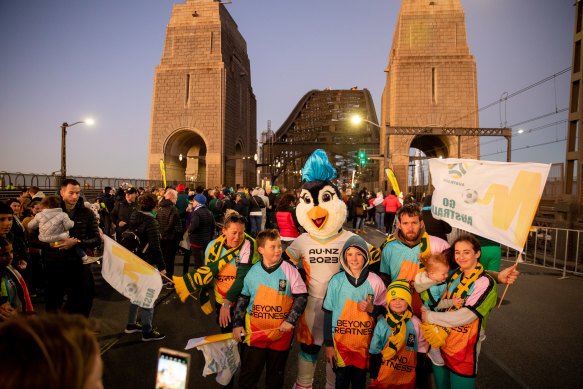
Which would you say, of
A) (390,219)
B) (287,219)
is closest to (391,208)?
(390,219)

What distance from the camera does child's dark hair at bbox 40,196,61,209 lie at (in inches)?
136

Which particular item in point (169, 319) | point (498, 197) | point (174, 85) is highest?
point (174, 85)

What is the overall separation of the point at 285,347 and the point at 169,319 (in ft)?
9.36

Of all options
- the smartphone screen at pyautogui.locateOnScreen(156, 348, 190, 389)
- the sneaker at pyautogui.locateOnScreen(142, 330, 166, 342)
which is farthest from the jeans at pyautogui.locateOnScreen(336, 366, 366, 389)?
the sneaker at pyautogui.locateOnScreen(142, 330, 166, 342)

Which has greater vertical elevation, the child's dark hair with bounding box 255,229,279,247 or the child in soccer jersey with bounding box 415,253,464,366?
the child's dark hair with bounding box 255,229,279,247

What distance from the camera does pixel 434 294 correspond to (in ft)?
8.87

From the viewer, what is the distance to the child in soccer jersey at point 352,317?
2.58 meters

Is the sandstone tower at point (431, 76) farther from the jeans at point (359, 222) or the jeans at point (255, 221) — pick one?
the jeans at point (255, 221)

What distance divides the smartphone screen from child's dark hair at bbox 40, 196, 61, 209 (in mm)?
2893

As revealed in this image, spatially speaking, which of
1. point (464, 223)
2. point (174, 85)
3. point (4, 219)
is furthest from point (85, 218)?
point (174, 85)

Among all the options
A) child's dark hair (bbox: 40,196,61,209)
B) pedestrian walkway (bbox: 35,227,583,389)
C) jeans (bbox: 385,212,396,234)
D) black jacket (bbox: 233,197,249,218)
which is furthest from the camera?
jeans (bbox: 385,212,396,234)

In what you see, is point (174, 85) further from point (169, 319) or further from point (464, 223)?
point (464, 223)

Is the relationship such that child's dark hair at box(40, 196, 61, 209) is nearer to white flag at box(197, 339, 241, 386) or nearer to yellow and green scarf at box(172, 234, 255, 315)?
yellow and green scarf at box(172, 234, 255, 315)

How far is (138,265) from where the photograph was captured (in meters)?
3.02
